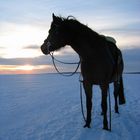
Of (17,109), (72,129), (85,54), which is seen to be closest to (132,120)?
(72,129)

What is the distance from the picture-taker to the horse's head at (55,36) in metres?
6.08

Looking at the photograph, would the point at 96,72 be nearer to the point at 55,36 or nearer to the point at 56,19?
the point at 55,36

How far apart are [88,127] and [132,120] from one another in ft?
4.41

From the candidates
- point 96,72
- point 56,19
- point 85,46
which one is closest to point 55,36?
point 56,19

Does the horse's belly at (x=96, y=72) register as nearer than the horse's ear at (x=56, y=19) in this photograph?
No

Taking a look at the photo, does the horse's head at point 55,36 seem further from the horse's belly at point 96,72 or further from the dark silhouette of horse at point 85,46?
the horse's belly at point 96,72

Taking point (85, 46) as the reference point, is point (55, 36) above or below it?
above

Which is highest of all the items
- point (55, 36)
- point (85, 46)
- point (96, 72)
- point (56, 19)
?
point (56, 19)

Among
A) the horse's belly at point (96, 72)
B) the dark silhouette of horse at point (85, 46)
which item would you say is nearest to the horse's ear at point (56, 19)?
the dark silhouette of horse at point (85, 46)

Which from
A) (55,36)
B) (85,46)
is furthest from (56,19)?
(85,46)

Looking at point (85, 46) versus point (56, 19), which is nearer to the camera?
point (56, 19)

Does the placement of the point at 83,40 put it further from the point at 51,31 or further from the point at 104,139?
the point at 104,139

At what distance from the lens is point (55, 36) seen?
20.0 feet

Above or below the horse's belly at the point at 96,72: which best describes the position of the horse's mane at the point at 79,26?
above
